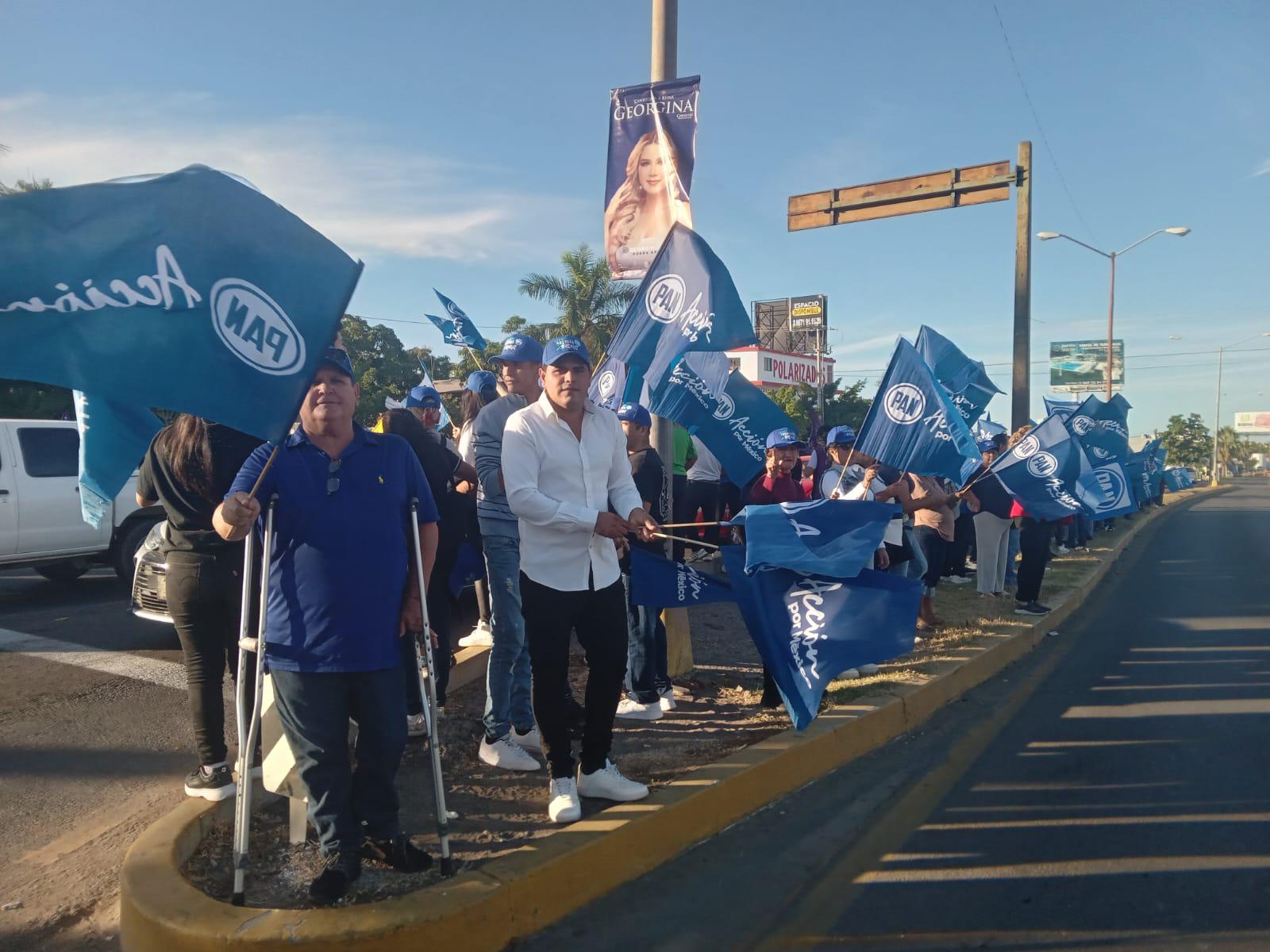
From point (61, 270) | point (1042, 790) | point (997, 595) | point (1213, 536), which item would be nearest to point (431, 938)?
point (61, 270)

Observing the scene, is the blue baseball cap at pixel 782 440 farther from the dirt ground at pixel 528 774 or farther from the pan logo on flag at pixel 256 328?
the pan logo on flag at pixel 256 328

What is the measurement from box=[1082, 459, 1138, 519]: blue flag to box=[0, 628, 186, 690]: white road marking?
10131mm

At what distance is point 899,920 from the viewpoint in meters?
3.37

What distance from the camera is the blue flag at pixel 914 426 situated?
5664 mm

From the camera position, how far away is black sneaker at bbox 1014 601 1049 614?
9.50m

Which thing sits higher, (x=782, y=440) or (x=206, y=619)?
(x=782, y=440)

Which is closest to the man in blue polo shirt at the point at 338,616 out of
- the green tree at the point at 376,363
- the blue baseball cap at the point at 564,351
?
the blue baseball cap at the point at 564,351

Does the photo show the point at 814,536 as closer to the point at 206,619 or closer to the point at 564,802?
the point at 564,802

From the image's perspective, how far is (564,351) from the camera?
3.95m

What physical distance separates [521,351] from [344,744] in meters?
2.43

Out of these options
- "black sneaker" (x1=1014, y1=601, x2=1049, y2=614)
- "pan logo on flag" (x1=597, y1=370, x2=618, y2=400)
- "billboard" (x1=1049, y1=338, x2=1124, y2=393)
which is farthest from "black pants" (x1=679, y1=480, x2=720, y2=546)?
"billboard" (x1=1049, y1=338, x2=1124, y2=393)

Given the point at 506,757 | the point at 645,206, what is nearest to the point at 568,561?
the point at 506,757

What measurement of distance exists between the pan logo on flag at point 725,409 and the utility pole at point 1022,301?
34.0ft

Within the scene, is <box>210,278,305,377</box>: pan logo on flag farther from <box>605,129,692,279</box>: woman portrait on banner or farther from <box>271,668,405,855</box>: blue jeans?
<box>605,129,692,279</box>: woman portrait on banner
